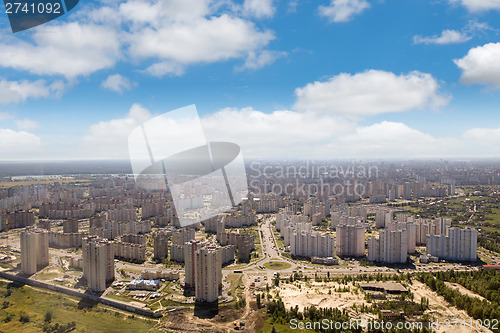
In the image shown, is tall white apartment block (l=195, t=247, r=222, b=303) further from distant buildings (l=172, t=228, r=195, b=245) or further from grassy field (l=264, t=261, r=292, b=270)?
distant buildings (l=172, t=228, r=195, b=245)

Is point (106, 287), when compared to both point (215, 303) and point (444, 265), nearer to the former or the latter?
point (215, 303)

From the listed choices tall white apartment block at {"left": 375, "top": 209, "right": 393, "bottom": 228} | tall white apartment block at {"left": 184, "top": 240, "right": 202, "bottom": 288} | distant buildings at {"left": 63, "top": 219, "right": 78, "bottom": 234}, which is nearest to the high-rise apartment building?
tall white apartment block at {"left": 184, "top": 240, "right": 202, "bottom": 288}

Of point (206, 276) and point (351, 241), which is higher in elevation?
point (206, 276)

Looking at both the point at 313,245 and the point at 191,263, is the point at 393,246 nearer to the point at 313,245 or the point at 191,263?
the point at 313,245

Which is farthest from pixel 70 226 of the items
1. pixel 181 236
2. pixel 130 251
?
pixel 181 236

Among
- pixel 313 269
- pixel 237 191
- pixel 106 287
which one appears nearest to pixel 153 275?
pixel 106 287

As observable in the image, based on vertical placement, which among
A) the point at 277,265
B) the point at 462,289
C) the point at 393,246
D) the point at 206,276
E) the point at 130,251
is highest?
the point at 206,276
